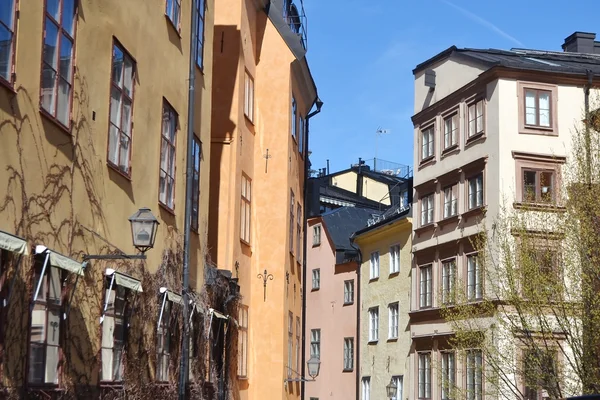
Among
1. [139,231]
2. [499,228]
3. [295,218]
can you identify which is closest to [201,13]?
[139,231]

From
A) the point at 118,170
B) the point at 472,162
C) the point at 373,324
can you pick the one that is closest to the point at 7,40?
the point at 118,170

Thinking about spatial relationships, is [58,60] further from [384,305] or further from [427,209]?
[384,305]

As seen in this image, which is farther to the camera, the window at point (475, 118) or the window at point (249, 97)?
the window at point (475, 118)

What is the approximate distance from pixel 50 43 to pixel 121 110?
3127 mm

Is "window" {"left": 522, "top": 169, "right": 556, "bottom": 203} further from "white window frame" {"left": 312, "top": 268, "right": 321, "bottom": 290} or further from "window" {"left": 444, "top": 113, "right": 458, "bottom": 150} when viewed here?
"white window frame" {"left": 312, "top": 268, "right": 321, "bottom": 290}

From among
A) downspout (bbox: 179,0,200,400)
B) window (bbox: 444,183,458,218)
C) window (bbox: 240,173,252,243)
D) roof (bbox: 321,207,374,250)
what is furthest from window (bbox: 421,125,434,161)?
downspout (bbox: 179,0,200,400)

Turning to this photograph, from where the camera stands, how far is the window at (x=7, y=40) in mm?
9914

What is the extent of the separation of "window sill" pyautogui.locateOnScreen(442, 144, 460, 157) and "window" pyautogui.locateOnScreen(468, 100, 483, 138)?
1008 mm

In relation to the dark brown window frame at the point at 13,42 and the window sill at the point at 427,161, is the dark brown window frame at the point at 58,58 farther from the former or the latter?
the window sill at the point at 427,161

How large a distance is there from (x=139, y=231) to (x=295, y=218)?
56.9 ft

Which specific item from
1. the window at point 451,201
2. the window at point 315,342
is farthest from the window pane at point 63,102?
the window at point 315,342

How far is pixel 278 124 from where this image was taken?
27.6 m

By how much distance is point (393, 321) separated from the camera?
45.1m

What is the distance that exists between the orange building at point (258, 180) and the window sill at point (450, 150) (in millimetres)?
11060
